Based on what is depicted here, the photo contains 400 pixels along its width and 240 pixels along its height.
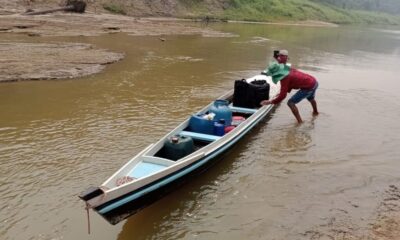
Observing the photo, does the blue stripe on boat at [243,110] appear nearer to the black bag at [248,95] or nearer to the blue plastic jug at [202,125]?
the black bag at [248,95]

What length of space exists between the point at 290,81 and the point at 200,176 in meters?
4.76

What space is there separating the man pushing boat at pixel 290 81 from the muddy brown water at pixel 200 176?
812mm

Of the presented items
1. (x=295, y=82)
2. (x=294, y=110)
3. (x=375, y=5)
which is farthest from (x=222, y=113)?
(x=375, y=5)

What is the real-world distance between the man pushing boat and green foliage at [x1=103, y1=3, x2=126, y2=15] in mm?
35523

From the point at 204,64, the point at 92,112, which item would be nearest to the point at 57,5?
the point at 204,64

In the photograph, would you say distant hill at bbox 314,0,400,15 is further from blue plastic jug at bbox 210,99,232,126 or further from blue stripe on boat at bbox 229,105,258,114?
blue plastic jug at bbox 210,99,232,126

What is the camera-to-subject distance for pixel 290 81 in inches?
448

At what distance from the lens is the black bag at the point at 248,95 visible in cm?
1127

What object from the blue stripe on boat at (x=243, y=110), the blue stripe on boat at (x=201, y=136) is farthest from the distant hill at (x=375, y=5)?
the blue stripe on boat at (x=201, y=136)

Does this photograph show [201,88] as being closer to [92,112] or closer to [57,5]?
[92,112]

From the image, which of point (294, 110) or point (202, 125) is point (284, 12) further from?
point (202, 125)

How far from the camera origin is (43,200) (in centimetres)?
691

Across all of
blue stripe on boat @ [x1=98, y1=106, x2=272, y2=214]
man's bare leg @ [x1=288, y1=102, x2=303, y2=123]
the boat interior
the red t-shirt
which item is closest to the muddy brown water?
man's bare leg @ [x1=288, y1=102, x2=303, y2=123]

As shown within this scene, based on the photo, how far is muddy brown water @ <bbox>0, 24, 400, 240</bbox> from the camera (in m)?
6.48
